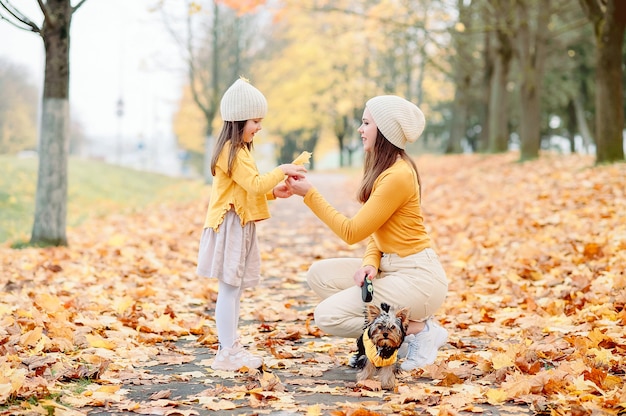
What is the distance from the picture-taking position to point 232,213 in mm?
4469

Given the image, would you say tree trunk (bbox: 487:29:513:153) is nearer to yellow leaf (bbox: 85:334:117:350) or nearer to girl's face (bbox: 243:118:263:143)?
girl's face (bbox: 243:118:263:143)

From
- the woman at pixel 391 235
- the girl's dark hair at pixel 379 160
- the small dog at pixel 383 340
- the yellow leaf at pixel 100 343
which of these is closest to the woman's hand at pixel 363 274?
the woman at pixel 391 235

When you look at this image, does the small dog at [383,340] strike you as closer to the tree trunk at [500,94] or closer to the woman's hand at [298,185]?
the woman's hand at [298,185]

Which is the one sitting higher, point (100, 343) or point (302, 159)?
point (302, 159)

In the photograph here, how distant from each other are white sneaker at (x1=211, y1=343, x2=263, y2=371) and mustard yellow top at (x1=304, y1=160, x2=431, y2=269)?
0.94m

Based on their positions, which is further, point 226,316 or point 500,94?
point 500,94

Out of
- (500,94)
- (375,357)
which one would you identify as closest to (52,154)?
(375,357)

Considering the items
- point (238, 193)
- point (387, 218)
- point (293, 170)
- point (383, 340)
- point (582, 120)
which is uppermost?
point (582, 120)

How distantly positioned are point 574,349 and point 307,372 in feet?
5.62

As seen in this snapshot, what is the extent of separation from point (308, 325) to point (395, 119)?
2.01 m

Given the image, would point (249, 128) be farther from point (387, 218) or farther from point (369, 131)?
point (387, 218)

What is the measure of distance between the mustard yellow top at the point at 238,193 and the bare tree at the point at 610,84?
10264 millimetres

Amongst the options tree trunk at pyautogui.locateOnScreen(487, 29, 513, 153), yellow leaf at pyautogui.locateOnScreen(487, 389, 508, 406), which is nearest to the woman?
yellow leaf at pyautogui.locateOnScreen(487, 389, 508, 406)

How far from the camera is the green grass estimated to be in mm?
14039
